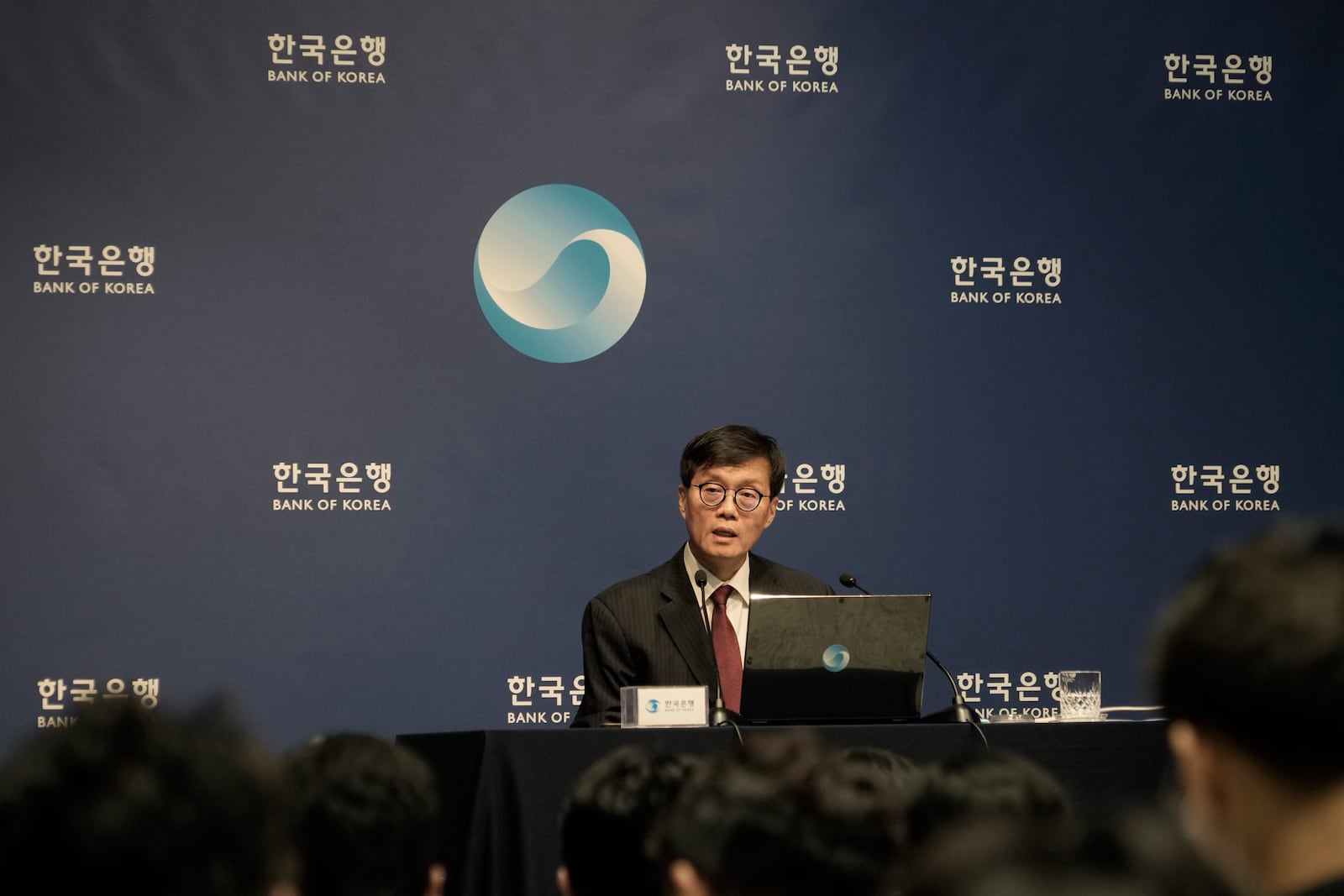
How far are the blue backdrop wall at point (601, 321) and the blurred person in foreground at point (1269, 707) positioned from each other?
11.6 ft

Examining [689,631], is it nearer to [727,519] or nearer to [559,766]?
[727,519]

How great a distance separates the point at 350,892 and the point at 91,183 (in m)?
3.68

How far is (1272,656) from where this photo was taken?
938mm

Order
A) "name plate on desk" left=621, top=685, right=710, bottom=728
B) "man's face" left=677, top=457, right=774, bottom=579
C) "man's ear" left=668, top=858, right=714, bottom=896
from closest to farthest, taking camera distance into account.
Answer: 1. "man's ear" left=668, top=858, right=714, bottom=896
2. "name plate on desk" left=621, top=685, right=710, bottom=728
3. "man's face" left=677, top=457, right=774, bottom=579

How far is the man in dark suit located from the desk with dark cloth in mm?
856

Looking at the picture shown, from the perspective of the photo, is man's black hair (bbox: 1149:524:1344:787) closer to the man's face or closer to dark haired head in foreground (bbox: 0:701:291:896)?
dark haired head in foreground (bbox: 0:701:291:896)

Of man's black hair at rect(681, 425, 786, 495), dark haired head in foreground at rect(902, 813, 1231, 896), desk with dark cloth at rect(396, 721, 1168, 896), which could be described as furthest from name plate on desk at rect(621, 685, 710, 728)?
dark haired head in foreground at rect(902, 813, 1231, 896)

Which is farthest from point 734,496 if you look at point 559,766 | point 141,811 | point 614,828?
point 141,811

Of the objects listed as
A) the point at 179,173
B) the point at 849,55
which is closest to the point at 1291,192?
the point at 849,55

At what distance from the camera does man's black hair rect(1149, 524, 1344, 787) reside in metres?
0.93

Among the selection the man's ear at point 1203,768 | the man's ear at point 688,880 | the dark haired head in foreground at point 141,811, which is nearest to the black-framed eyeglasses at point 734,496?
the man's ear at point 688,880

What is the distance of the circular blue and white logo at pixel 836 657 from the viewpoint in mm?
3070

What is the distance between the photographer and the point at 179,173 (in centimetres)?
444

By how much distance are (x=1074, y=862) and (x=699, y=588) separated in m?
3.45
